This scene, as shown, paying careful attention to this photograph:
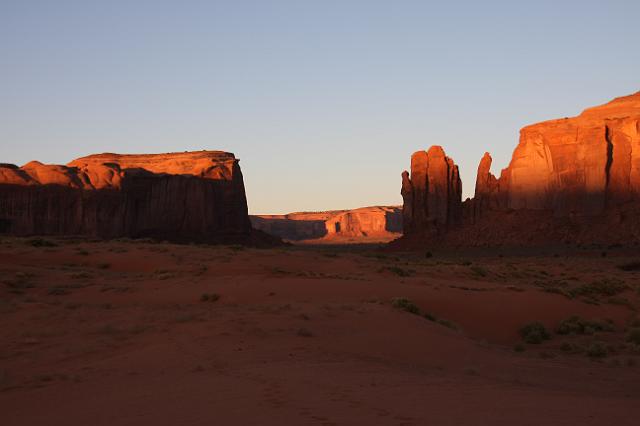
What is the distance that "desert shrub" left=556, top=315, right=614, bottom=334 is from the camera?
17773mm

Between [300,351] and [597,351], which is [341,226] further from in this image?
[300,351]

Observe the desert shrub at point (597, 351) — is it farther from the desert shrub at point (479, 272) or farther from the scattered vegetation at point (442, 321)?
the desert shrub at point (479, 272)

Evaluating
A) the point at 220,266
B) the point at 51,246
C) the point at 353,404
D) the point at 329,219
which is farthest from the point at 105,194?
the point at 329,219

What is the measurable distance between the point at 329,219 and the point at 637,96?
104 m

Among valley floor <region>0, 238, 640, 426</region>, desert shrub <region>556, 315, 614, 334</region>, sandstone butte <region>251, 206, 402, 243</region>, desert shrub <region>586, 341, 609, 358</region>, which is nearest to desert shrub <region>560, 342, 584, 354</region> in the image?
valley floor <region>0, 238, 640, 426</region>

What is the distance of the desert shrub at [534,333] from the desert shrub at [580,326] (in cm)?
86

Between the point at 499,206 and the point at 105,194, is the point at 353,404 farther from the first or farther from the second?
the point at 499,206

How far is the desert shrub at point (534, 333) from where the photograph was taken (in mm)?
16375

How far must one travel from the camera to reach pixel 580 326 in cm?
1803

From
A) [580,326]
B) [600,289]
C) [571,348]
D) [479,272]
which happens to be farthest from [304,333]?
[479,272]

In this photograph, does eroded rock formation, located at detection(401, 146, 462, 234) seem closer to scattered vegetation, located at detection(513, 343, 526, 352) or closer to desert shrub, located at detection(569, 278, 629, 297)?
desert shrub, located at detection(569, 278, 629, 297)

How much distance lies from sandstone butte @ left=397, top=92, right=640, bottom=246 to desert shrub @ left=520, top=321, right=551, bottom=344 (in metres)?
41.7

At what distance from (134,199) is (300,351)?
60.5 m

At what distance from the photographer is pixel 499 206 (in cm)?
6944
